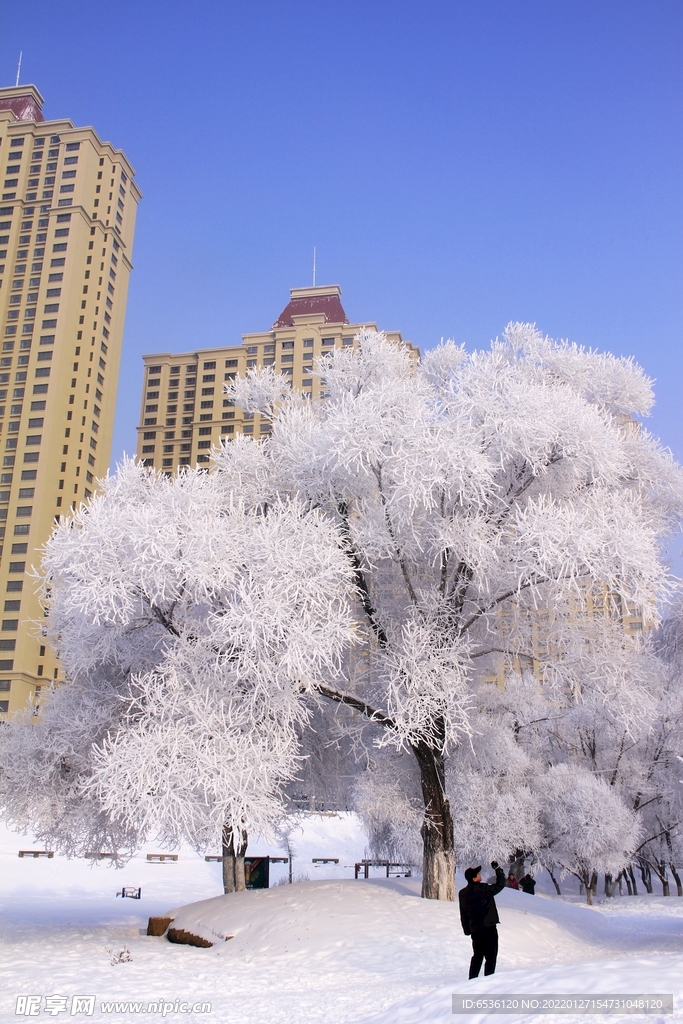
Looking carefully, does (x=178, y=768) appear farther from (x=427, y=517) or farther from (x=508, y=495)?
(x=508, y=495)

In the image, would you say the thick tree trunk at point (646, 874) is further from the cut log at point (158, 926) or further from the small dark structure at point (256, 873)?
the cut log at point (158, 926)

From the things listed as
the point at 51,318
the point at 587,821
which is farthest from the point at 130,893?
Answer: the point at 51,318

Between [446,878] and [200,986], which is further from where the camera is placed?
[446,878]

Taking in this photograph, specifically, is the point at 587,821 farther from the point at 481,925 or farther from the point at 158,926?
the point at 481,925

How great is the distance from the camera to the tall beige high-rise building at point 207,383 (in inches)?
3893

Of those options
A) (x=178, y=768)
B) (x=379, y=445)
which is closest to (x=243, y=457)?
(x=379, y=445)

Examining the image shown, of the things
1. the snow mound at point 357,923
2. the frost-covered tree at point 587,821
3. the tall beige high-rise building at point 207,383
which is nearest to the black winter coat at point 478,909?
the snow mound at point 357,923

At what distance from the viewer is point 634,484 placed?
55.1ft

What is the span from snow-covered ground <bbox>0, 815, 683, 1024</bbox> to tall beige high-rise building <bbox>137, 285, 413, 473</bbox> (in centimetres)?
8353

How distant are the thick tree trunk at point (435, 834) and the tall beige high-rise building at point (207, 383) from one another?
83405mm

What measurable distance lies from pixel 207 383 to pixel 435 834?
93165 millimetres

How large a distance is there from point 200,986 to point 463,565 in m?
8.34

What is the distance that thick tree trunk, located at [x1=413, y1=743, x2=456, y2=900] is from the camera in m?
14.5

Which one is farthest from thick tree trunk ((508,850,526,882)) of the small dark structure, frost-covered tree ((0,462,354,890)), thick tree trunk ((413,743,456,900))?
frost-covered tree ((0,462,354,890))
